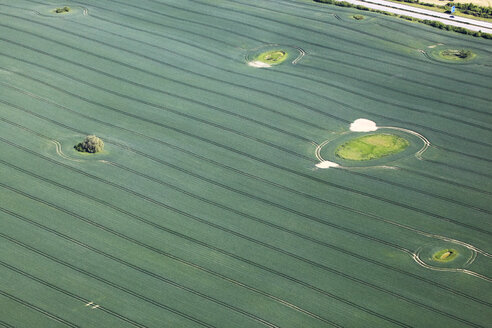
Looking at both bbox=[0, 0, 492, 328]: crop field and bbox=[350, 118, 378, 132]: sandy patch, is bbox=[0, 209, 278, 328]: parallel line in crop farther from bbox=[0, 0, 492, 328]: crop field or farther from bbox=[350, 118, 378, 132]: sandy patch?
bbox=[350, 118, 378, 132]: sandy patch

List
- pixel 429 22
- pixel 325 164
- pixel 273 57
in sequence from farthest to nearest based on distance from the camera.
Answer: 1. pixel 429 22
2. pixel 273 57
3. pixel 325 164

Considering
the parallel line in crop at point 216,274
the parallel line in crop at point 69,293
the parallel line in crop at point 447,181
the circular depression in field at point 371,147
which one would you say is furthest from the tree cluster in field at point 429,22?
the parallel line in crop at point 69,293

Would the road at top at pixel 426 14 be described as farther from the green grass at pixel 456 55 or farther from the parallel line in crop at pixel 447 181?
the parallel line in crop at pixel 447 181

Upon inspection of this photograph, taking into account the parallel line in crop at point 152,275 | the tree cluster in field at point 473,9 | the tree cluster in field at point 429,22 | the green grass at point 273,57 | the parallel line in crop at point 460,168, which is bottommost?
the parallel line in crop at point 152,275

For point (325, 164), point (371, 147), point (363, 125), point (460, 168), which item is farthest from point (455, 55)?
point (325, 164)

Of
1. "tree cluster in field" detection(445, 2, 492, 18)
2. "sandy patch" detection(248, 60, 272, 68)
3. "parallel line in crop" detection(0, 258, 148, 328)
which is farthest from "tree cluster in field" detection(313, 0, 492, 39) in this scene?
"parallel line in crop" detection(0, 258, 148, 328)

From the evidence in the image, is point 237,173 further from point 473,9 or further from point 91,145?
point 473,9

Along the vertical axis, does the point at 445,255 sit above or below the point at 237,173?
below
